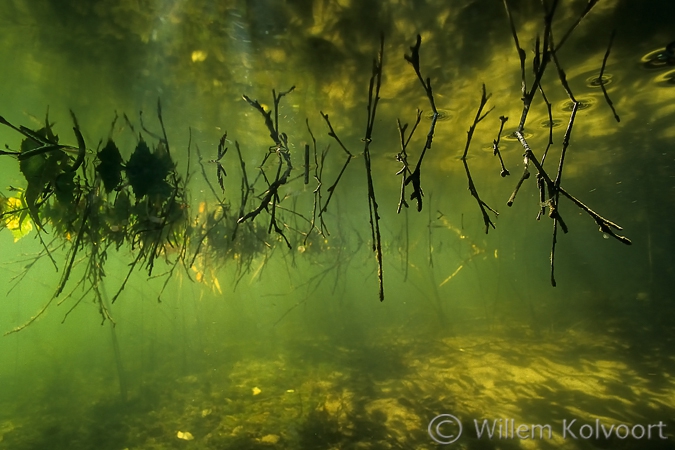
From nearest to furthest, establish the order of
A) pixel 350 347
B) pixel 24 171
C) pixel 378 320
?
pixel 24 171, pixel 350 347, pixel 378 320

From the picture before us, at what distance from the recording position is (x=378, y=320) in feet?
62.8

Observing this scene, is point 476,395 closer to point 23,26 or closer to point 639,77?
point 639,77

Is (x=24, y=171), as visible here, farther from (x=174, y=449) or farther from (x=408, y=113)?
(x=408, y=113)

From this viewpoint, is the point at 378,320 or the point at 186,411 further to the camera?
the point at 378,320

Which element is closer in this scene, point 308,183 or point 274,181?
point 274,181

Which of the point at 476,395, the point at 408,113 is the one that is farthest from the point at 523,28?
the point at 476,395

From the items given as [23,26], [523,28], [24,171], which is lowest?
[24,171]

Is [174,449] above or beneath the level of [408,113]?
beneath

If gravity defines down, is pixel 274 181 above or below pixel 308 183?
below

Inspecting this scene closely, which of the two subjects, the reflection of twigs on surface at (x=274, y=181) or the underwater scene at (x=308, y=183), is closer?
the reflection of twigs on surface at (x=274, y=181)

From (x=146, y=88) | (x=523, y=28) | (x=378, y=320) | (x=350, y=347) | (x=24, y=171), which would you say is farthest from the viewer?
(x=378, y=320)

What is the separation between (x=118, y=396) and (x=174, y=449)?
4727 mm

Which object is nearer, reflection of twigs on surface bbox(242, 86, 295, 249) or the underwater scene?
reflection of twigs on surface bbox(242, 86, 295, 249)

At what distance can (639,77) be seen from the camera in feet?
31.2
